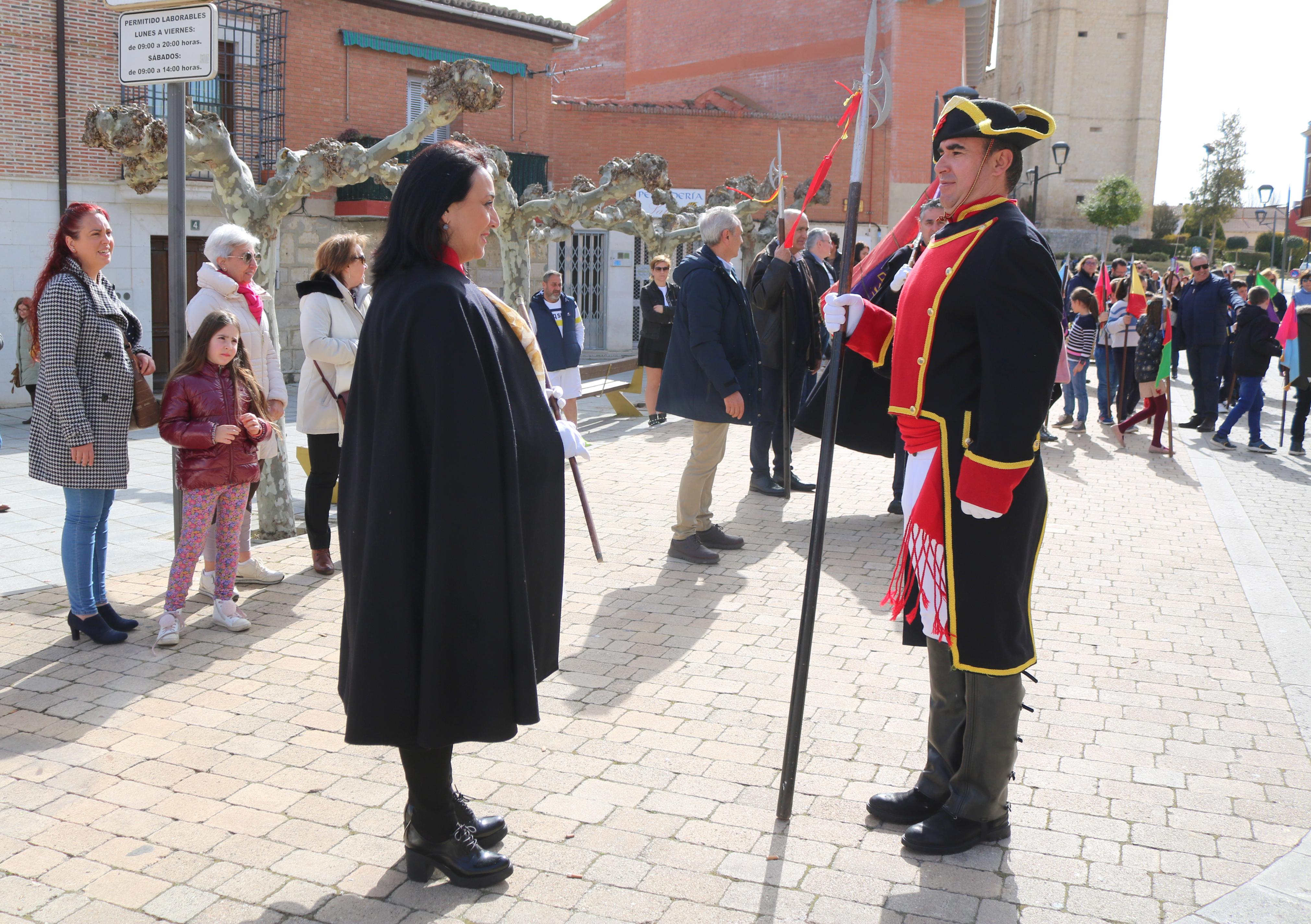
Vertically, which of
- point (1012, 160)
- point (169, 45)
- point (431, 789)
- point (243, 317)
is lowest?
point (431, 789)

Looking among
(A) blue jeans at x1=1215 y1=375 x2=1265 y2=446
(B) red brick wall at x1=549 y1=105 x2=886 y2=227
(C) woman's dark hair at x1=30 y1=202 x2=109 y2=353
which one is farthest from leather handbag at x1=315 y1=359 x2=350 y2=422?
(B) red brick wall at x1=549 y1=105 x2=886 y2=227

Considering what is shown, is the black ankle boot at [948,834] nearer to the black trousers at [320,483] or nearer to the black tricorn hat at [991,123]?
the black tricorn hat at [991,123]

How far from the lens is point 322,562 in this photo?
6.29 meters

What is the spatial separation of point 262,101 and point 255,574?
55.6 feet

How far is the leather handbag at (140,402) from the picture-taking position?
520 centimetres

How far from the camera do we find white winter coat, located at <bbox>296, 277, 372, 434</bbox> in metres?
6.05

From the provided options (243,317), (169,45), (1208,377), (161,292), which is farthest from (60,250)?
(161,292)

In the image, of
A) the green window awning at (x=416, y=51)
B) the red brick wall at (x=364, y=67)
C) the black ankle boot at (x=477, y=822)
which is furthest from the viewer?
the green window awning at (x=416, y=51)

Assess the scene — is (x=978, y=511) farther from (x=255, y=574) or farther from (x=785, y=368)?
(x=785, y=368)

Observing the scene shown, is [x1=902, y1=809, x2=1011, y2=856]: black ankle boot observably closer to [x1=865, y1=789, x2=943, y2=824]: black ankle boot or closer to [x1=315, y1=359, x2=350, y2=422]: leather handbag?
[x1=865, y1=789, x2=943, y2=824]: black ankle boot

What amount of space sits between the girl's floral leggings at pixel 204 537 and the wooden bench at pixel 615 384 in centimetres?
832

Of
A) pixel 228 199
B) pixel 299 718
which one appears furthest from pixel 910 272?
pixel 228 199

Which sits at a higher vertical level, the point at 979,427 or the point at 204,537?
the point at 979,427

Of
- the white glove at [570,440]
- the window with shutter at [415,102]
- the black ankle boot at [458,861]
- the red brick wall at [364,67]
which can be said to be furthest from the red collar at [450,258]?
the window with shutter at [415,102]
